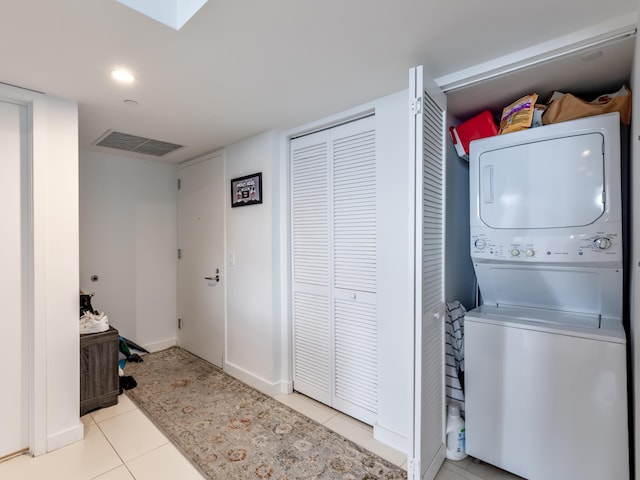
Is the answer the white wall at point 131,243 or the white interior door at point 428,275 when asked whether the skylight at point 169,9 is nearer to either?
the white interior door at point 428,275

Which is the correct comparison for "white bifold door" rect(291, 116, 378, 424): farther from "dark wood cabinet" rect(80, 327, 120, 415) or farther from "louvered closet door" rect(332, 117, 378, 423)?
"dark wood cabinet" rect(80, 327, 120, 415)

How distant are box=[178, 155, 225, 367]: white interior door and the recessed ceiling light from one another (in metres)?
1.41

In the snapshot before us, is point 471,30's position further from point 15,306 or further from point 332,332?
point 15,306

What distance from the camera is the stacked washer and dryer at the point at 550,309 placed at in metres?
1.51

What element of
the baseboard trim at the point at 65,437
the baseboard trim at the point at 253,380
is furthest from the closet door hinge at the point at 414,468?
the baseboard trim at the point at 65,437

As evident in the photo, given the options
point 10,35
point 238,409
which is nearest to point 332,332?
point 238,409

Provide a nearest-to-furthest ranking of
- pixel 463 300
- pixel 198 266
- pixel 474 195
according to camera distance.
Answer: pixel 474 195, pixel 463 300, pixel 198 266

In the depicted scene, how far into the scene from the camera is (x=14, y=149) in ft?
6.40

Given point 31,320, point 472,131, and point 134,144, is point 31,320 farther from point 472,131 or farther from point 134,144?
point 472,131

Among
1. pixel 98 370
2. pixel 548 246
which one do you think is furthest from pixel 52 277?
pixel 548 246

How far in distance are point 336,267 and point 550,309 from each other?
1.34 metres

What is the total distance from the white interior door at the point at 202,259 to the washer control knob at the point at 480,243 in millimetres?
2284

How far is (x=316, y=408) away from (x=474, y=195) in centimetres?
188

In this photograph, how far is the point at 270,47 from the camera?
4.90 feet
